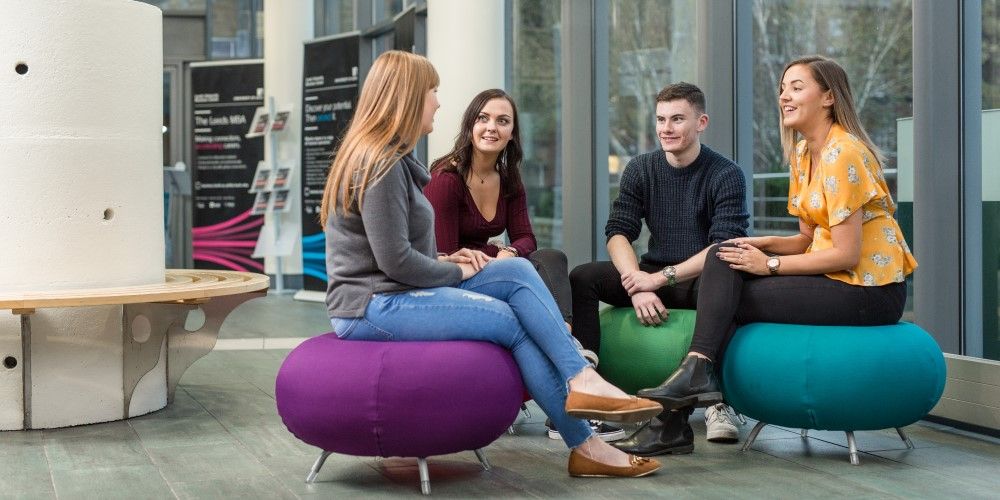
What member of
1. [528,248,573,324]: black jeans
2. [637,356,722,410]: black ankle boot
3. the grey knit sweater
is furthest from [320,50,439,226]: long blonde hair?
[637,356,722,410]: black ankle boot

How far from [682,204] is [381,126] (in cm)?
134

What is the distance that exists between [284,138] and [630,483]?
846 cm

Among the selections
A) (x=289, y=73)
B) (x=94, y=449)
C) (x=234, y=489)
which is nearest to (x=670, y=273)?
(x=234, y=489)

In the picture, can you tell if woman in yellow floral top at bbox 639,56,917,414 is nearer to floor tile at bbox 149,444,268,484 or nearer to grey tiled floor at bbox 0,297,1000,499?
grey tiled floor at bbox 0,297,1000,499

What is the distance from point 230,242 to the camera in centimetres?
1180

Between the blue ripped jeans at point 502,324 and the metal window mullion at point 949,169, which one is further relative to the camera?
the metal window mullion at point 949,169

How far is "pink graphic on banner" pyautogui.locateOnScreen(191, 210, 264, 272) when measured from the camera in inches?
461

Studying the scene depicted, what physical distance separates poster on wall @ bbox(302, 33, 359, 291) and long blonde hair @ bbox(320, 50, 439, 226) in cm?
699

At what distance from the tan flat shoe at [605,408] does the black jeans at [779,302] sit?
0.52m

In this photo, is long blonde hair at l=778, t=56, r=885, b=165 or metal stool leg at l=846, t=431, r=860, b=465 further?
long blonde hair at l=778, t=56, r=885, b=165

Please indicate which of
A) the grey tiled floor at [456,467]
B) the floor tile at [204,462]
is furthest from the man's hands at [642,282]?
the floor tile at [204,462]

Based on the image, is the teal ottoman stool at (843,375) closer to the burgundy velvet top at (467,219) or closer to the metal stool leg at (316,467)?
the burgundy velvet top at (467,219)

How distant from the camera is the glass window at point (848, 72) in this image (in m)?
4.38

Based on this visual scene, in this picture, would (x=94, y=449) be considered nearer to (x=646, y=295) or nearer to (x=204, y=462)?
(x=204, y=462)
